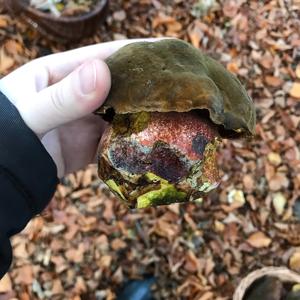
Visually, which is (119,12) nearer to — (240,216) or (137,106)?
(240,216)

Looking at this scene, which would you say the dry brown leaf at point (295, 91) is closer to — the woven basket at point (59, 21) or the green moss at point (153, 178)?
the woven basket at point (59, 21)

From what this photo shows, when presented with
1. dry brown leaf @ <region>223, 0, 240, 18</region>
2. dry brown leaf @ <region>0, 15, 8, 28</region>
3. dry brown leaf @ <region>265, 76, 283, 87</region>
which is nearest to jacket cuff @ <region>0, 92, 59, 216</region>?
dry brown leaf @ <region>0, 15, 8, 28</region>

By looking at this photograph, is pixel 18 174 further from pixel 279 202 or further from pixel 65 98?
pixel 279 202

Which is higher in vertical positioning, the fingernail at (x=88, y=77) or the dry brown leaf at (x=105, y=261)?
the fingernail at (x=88, y=77)

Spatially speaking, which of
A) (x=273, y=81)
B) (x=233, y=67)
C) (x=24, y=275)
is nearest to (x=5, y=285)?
(x=24, y=275)

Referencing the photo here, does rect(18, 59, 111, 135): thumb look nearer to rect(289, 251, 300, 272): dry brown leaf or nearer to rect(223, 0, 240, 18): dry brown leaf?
rect(289, 251, 300, 272): dry brown leaf

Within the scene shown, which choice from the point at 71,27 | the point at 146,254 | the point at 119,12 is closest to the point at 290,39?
the point at 119,12

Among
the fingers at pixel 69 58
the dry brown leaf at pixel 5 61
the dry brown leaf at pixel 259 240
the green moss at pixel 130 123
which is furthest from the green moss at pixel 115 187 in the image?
the dry brown leaf at pixel 5 61
